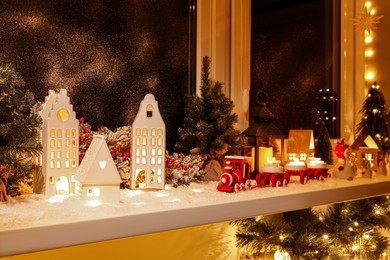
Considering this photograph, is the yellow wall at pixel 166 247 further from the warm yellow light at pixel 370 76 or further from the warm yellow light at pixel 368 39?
the warm yellow light at pixel 368 39

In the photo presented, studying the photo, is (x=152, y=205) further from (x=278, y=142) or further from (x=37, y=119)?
(x=278, y=142)

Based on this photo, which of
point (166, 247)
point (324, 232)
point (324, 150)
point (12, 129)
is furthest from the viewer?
point (324, 150)

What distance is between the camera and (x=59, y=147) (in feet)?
3.51

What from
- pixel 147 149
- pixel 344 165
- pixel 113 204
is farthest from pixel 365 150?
pixel 113 204

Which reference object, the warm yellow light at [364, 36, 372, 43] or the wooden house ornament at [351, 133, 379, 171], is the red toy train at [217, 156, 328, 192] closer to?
the wooden house ornament at [351, 133, 379, 171]

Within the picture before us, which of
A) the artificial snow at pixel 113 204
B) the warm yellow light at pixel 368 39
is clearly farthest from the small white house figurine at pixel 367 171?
the warm yellow light at pixel 368 39

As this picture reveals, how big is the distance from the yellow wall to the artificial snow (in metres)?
0.25

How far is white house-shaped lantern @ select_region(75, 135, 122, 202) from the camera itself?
3.26 ft

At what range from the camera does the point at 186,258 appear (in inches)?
60.8

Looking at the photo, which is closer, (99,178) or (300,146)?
(99,178)

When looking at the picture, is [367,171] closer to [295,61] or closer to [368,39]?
[295,61]

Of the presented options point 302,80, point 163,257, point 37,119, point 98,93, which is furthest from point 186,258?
point 302,80

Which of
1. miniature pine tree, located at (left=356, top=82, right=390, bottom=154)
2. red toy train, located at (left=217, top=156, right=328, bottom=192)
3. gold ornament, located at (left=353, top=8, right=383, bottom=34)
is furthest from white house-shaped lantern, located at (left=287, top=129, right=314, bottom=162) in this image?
gold ornament, located at (left=353, top=8, right=383, bottom=34)

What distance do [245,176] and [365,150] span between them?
0.83 m
